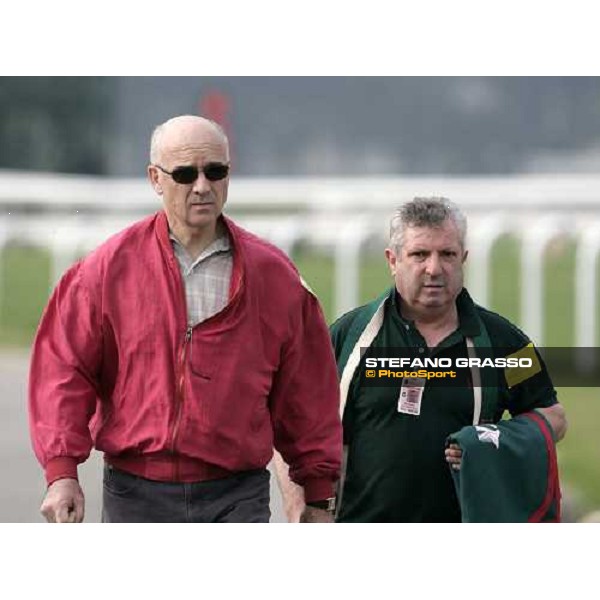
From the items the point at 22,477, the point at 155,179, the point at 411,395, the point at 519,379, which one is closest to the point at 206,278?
the point at 155,179

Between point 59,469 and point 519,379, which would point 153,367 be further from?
point 519,379

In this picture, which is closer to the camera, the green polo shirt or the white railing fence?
the green polo shirt

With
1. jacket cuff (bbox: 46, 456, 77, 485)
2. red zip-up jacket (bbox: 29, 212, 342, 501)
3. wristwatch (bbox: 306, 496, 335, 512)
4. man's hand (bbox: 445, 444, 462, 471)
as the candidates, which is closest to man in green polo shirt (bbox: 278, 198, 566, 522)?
man's hand (bbox: 445, 444, 462, 471)

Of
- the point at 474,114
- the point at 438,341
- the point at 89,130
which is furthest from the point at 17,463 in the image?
the point at 474,114

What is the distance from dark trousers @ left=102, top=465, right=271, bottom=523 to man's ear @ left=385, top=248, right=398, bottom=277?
801mm

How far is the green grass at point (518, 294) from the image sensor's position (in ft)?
15.5

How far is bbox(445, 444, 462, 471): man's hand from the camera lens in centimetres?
435

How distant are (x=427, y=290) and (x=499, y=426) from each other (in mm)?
452

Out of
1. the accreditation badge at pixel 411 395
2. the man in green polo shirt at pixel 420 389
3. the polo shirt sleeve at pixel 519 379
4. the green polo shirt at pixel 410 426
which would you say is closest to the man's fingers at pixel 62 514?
the man in green polo shirt at pixel 420 389

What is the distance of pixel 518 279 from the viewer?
203 inches

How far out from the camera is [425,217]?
14.7 ft

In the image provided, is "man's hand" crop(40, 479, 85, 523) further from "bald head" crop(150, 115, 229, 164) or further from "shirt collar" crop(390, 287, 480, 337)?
"shirt collar" crop(390, 287, 480, 337)

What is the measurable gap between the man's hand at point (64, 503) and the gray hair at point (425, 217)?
4.01 ft
